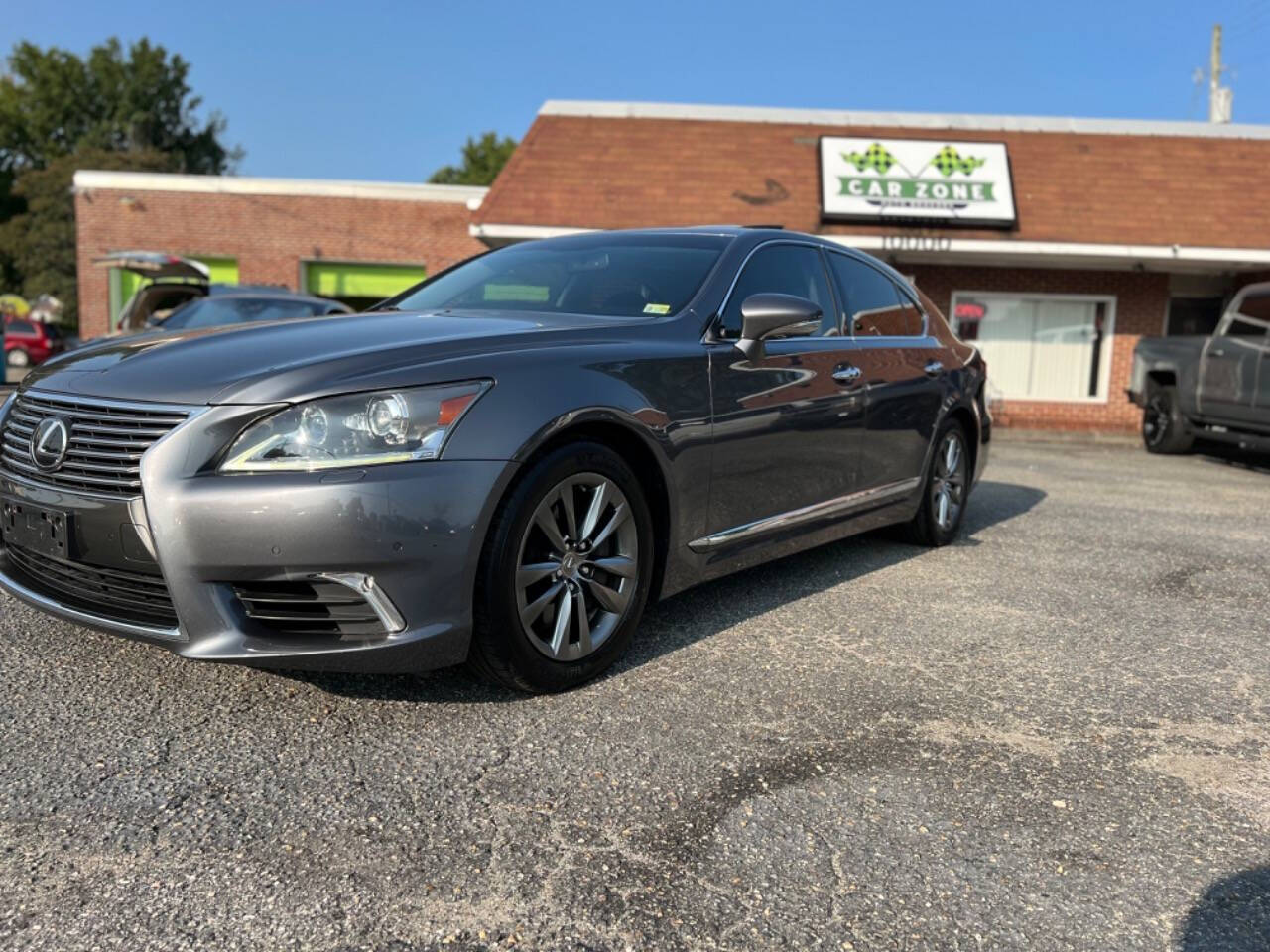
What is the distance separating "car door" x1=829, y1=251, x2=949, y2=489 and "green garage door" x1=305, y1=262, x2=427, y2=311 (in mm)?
18645

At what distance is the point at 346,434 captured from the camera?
106 inches

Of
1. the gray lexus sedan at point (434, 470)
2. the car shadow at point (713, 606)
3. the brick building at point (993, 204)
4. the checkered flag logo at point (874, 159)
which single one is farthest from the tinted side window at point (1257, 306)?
the gray lexus sedan at point (434, 470)

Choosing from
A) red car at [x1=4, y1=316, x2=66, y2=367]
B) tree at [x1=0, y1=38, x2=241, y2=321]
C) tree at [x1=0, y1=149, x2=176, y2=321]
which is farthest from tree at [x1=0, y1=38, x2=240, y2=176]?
red car at [x1=4, y1=316, x2=66, y2=367]

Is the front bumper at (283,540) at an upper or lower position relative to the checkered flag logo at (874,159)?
lower

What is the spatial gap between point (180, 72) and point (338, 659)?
64.6 m

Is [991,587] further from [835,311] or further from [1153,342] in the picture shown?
[1153,342]

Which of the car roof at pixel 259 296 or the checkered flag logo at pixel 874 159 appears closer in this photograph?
the car roof at pixel 259 296

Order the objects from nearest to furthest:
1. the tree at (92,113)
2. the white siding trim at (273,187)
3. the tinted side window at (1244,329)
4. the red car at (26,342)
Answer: the tinted side window at (1244,329) → the white siding trim at (273,187) → the red car at (26,342) → the tree at (92,113)

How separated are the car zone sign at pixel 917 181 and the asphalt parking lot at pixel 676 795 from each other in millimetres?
11504

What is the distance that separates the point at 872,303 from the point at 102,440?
3.63 metres

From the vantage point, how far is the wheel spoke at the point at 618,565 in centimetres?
328

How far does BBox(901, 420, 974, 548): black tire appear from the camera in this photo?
556 centimetres

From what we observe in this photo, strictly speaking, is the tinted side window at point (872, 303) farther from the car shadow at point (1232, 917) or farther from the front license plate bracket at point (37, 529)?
the front license plate bracket at point (37, 529)

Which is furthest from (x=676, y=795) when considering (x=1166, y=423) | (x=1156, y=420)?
(x=1156, y=420)
